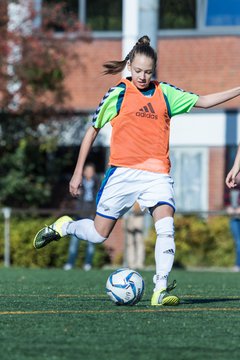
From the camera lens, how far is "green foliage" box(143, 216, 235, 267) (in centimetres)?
2227

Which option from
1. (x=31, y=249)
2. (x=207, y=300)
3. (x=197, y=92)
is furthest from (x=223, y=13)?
(x=207, y=300)

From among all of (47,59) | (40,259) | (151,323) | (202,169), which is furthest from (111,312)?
(202,169)

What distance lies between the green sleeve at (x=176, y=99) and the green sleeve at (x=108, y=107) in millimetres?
374

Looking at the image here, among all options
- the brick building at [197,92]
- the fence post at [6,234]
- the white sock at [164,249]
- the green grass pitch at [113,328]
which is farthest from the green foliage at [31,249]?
the white sock at [164,249]

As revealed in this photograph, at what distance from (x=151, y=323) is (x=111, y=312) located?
0.82 m

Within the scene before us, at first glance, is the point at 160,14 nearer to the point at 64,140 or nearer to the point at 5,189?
the point at 64,140

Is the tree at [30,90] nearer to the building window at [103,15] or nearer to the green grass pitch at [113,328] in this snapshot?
the building window at [103,15]

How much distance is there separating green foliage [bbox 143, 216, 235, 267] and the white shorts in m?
13.0

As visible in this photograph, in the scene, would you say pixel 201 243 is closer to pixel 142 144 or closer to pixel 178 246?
pixel 178 246

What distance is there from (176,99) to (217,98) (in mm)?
333

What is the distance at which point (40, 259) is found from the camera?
2178 centimetres

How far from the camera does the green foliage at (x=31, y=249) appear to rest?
21.6 meters

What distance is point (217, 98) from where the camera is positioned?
9.27m

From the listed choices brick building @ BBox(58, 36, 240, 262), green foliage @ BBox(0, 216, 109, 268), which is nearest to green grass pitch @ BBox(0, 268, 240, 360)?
green foliage @ BBox(0, 216, 109, 268)
